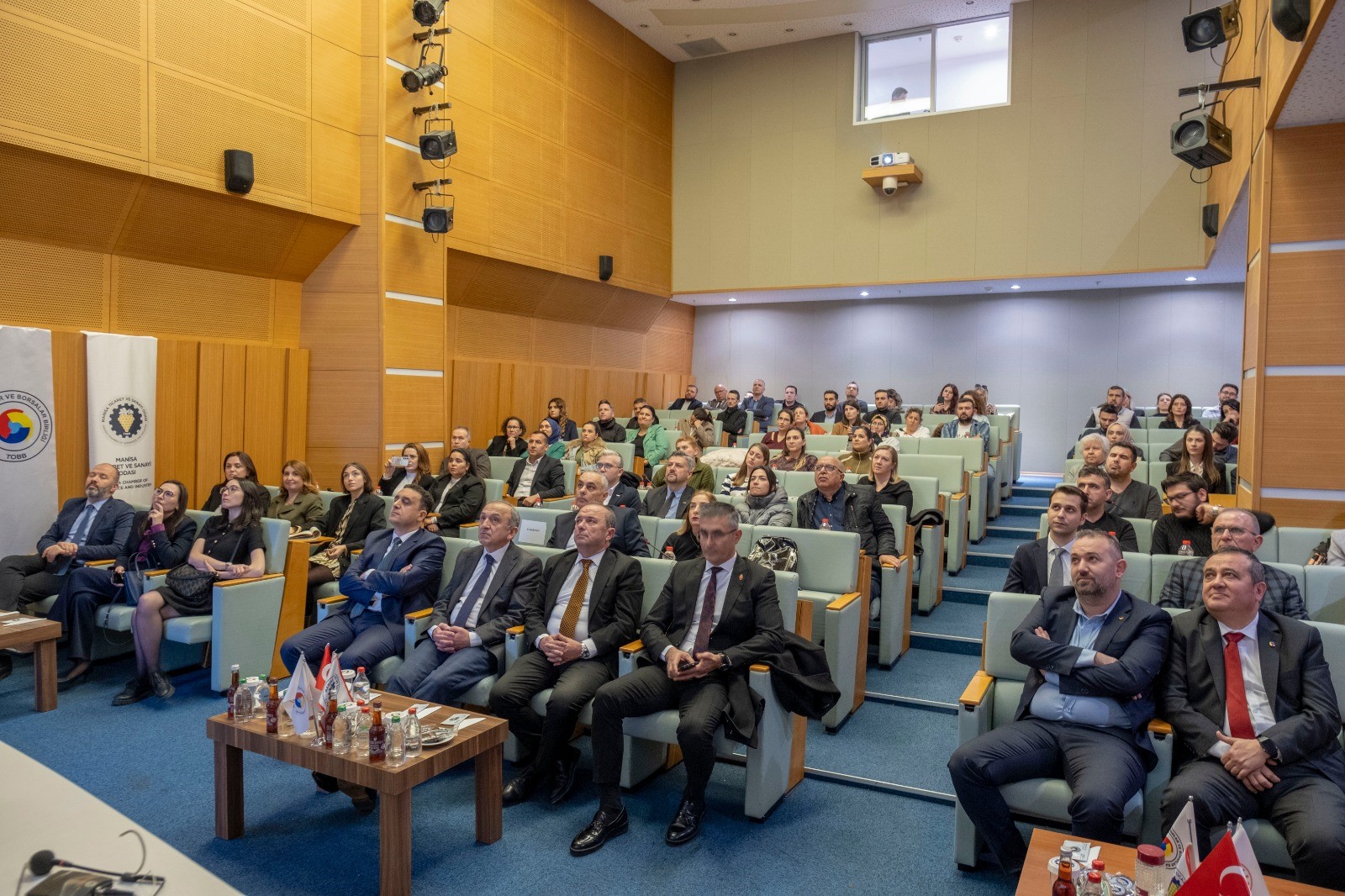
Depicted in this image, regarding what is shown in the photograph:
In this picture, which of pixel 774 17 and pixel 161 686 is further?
pixel 774 17

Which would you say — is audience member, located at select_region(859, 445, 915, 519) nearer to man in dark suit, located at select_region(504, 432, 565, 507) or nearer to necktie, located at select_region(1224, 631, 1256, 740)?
man in dark suit, located at select_region(504, 432, 565, 507)

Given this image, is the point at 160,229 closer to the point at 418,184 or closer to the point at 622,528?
the point at 418,184

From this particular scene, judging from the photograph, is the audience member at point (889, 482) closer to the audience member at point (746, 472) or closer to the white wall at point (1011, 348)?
the audience member at point (746, 472)

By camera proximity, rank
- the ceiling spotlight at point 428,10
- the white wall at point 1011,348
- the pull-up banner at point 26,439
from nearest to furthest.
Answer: the pull-up banner at point 26,439
the ceiling spotlight at point 428,10
the white wall at point 1011,348

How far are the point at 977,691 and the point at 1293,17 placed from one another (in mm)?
2832

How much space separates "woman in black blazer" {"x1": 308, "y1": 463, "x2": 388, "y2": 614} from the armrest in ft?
10.9

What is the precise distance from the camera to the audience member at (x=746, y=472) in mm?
5527

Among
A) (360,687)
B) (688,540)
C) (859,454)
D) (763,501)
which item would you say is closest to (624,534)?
(688,540)

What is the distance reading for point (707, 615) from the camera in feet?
10.9

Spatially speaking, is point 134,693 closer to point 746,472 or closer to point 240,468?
point 240,468

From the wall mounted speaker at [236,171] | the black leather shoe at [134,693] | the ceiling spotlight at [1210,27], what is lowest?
the black leather shoe at [134,693]

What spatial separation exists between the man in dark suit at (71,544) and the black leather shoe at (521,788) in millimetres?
A: 3126

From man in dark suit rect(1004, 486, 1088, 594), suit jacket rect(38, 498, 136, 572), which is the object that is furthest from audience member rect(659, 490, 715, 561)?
suit jacket rect(38, 498, 136, 572)

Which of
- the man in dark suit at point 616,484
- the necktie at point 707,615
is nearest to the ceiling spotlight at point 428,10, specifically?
the man in dark suit at point 616,484
